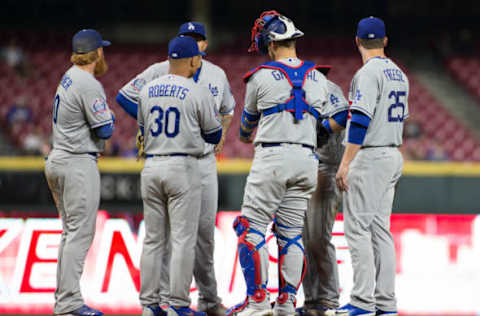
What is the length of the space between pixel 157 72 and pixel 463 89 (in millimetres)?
13501

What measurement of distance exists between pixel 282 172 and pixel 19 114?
10188 mm

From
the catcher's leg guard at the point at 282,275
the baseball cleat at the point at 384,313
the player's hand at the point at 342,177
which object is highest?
the player's hand at the point at 342,177

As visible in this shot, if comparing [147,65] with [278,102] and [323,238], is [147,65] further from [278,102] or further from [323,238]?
[278,102]

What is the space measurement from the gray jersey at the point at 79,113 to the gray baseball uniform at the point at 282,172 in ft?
3.54

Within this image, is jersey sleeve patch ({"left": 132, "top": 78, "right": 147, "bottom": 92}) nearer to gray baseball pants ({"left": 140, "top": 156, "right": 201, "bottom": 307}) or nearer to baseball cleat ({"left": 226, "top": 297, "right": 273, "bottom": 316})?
gray baseball pants ({"left": 140, "top": 156, "right": 201, "bottom": 307})

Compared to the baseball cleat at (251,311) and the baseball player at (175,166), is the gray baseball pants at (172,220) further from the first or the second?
the baseball cleat at (251,311)

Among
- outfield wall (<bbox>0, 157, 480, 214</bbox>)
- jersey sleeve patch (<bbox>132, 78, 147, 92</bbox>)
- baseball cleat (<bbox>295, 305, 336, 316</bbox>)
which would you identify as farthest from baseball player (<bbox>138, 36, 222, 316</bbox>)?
outfield wall (<bbox>0, 157, 480, 214</bbox>)

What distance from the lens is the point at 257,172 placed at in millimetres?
4754

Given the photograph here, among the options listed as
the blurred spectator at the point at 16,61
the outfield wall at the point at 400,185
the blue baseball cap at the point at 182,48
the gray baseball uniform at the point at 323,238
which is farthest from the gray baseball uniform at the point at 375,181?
the blurred spectator at the point at 16,61

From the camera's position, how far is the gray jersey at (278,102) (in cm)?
474

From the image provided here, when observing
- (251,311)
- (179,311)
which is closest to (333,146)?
(251,311)

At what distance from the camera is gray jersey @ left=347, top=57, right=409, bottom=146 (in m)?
4.93

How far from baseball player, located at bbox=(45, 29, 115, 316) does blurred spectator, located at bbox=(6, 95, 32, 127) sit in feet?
29.9

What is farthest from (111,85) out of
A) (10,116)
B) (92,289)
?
(92,289)
